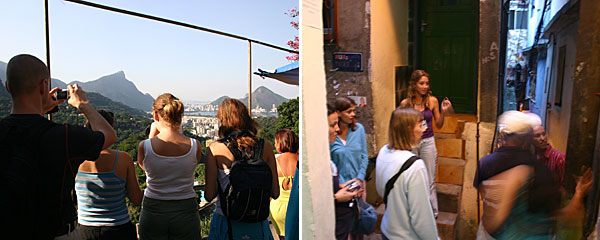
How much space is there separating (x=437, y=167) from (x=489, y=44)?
495 mm

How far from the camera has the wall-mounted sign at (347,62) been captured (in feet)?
5.42

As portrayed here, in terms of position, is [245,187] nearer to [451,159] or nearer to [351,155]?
[351,155]

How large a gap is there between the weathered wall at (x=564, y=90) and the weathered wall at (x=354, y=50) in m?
0.65

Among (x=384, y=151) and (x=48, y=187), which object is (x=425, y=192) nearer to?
(x=384, y=151)

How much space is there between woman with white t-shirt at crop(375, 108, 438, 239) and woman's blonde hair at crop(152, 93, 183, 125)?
1.49 meters

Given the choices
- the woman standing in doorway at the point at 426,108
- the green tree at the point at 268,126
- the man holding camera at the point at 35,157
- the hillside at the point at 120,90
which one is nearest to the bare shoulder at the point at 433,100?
the woman standing in doorway at the point at 426,108

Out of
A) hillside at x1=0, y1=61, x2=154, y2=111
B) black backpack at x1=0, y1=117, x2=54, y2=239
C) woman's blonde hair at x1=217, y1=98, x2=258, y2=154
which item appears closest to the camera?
black backpack at x1=0, y1=117, x2=54, y2=239

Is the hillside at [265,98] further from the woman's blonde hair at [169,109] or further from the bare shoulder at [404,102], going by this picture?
the bare shoulder at [404,102]

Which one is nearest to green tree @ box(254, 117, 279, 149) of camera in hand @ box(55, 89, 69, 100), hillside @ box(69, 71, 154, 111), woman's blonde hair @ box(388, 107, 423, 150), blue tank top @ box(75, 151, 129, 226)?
hillside @ box(69, 71, 154, 111)

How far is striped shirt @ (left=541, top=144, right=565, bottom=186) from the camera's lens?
4.78ft

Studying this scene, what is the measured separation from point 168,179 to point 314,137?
121cm

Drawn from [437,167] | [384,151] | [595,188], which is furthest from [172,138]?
[595,188]

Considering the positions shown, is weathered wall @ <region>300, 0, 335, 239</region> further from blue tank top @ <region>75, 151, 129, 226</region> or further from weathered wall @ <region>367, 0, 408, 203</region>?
blue tank top @ <region>75, 151, 129, 226</region>

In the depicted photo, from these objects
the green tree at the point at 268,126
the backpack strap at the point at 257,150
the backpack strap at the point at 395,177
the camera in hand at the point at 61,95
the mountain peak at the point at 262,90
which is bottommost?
the green tree at the point at 268,126
